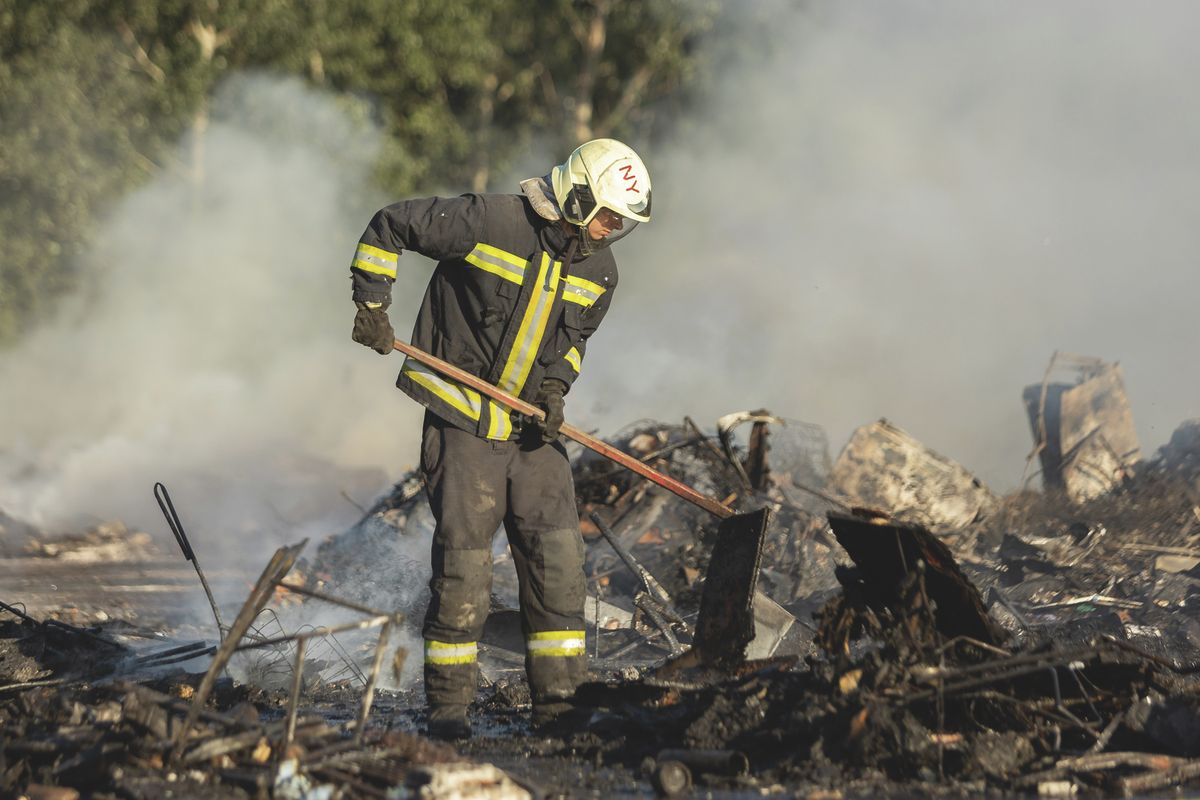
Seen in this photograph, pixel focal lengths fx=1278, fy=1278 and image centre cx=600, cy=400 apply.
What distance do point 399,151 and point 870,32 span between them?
27.1ft

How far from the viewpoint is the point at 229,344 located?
1620 centimetres

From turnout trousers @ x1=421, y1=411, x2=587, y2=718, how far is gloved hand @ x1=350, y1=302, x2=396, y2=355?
1.02 feet

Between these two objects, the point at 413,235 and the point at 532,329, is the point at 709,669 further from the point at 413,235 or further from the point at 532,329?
the point at 413,235

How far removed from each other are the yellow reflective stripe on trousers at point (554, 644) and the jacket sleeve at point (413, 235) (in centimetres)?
134

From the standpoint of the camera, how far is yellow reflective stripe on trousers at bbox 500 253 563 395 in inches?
183

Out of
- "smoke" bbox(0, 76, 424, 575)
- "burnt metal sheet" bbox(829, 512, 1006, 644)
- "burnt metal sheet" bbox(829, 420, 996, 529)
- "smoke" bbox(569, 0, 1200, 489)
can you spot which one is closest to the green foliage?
"smoke" bbox(0, 76, 424, 575)

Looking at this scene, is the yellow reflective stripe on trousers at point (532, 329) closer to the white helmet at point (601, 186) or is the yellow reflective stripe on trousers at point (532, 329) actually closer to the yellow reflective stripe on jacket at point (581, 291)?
the yellow reflective stripe on jacket at point (581, 291)

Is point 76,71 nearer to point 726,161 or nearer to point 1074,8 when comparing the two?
point 726,161

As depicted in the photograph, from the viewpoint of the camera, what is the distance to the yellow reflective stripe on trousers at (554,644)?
459 centimetres

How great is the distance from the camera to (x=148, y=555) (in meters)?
9.88

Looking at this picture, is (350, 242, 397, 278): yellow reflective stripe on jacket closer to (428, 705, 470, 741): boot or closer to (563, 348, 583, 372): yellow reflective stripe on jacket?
(563, 348, 583, 372): yellow reflective stripe on jacket

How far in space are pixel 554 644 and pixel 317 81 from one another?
674 inches

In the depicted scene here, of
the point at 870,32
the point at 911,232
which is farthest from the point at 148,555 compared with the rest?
the point at 870,32

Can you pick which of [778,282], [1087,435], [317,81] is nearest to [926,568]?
[1087,435]
